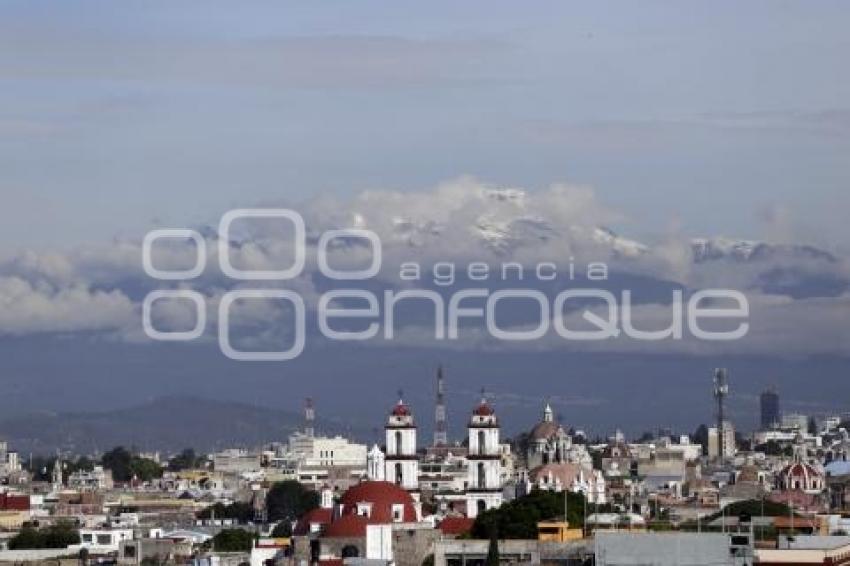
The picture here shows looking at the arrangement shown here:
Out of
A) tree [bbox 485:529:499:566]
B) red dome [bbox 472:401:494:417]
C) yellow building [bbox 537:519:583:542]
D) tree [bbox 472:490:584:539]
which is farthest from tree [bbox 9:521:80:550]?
tree [bbox 485:529:499:566]

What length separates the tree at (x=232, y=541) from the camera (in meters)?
103

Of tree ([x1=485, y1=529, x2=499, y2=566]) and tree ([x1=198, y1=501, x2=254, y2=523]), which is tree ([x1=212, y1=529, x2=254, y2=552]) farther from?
tree ([x1=198, y1=501, x2=254, y2=523])

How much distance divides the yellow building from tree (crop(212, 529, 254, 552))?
Answer: 1309cm

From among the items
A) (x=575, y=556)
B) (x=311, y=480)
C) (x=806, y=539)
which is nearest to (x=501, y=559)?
(x=575, y=556)

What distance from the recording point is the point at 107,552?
344 feet

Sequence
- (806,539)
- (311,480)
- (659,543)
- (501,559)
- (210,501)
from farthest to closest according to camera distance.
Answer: (311,480)
(210,501)
(501,559)
(806,539)
(659,543)

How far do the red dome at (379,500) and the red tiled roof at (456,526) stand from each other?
108 centimetres

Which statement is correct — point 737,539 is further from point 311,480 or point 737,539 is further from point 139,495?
point 311,480

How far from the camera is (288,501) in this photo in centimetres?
14138

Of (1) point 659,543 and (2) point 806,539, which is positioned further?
(2) point 806,539

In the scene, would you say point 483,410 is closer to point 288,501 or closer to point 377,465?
point 377,465

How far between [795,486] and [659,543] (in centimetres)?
7145

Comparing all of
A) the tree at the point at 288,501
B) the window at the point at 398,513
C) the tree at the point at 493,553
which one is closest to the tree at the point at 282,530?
the window at the point at 398,513

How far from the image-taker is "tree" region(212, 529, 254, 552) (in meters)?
103
